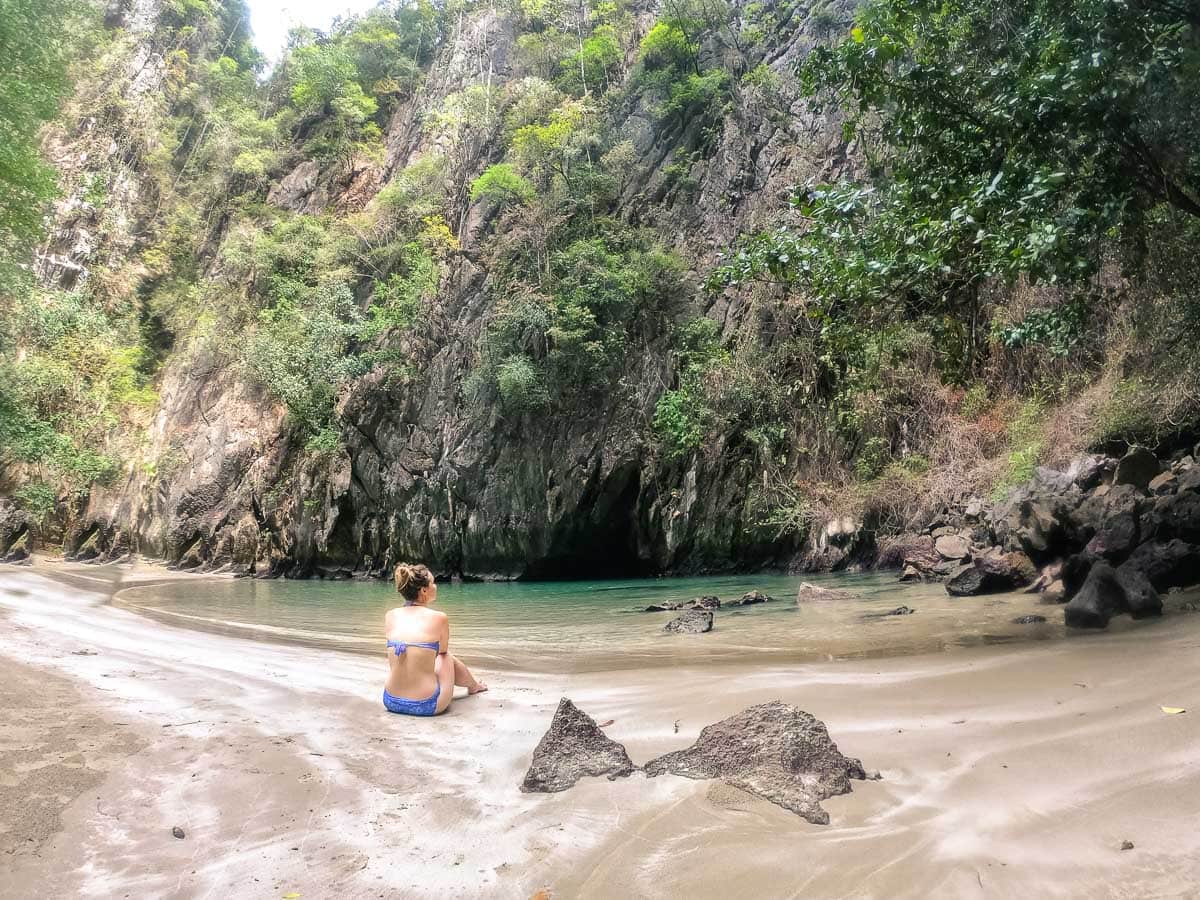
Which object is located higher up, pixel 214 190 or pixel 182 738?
Result: pixel 214 190

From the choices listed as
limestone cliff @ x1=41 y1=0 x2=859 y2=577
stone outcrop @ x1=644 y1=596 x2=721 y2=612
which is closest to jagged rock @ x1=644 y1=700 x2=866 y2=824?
stone outcrop @ x1=644 y1=596 x2=721 y2=612

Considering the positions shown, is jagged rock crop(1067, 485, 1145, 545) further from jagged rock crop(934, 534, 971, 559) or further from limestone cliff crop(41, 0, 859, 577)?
limestone cliff crop(41, 0, 859, 577)

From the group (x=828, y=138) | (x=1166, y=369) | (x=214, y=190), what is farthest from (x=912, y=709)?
(x=214, y=190)

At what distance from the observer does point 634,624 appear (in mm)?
8898

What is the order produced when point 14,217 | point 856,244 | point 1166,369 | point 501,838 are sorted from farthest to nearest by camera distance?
1. point 14,217
2. point 1166,369
3. point 856,244
4. point 501,838

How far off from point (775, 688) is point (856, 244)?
4.48 meters

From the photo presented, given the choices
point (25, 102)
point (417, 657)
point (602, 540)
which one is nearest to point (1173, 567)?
point (417, 657)

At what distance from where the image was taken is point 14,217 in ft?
51.1

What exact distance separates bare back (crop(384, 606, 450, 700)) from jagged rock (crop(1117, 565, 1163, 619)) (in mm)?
5381

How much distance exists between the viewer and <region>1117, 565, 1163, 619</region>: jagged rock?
218 inches

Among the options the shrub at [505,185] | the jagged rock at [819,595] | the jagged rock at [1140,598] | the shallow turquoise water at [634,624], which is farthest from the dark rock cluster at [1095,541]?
the shrub at [505,185]

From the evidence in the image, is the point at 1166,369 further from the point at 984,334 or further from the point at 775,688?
the point at 775,688

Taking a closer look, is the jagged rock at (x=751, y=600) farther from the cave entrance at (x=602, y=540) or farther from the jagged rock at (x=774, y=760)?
the cave entrance at (x=602, y=540)

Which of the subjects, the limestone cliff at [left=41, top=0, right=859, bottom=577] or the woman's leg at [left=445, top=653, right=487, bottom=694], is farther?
the limestone cliff at [left=41, top=0, right=859, bottom=577]
